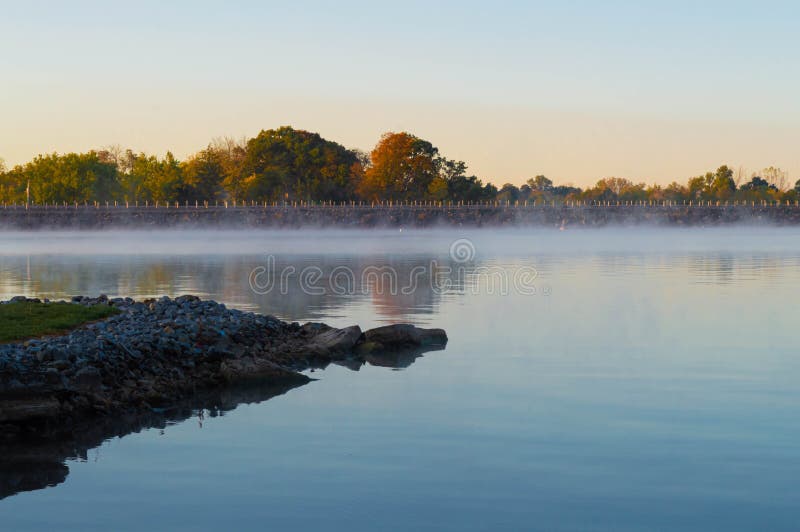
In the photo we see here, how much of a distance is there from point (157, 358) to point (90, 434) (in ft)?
14.6

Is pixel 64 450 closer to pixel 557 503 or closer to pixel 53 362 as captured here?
pixel 53 362

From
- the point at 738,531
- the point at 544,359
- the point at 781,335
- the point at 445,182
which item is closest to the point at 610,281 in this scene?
the point at 781,335

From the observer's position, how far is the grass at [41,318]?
24.3 meters

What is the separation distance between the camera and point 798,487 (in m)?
14.5

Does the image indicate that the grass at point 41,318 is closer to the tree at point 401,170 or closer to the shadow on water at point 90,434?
the shadow on water at point 90,434

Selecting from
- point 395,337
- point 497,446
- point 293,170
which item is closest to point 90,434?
point 497,446

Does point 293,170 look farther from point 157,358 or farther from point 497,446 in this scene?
point 497,446

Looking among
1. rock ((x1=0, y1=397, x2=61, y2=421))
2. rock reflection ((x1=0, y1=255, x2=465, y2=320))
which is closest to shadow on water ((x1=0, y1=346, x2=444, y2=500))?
rock ((x1=0, y1=397, x2=61, y2=421))

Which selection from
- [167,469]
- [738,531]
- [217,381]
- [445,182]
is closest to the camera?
[738,531]

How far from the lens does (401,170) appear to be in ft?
640

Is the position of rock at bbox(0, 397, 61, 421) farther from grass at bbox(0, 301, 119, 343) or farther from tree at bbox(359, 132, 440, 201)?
tree at bbox(359, 132, 440, 201)

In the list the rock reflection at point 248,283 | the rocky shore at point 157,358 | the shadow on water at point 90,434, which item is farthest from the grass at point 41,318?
the rock reflection at point 248,283

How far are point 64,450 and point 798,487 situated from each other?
1133 centimetres

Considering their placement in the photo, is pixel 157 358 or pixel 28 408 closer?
pixel 28 408
